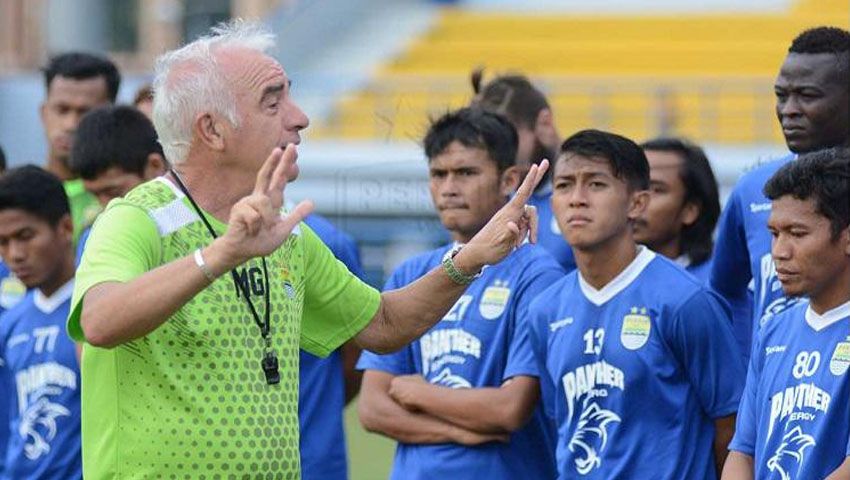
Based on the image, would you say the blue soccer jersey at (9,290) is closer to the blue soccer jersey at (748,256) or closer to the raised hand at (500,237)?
the blue soccer jersey at (748,256)

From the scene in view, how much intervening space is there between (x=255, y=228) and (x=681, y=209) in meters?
3.49

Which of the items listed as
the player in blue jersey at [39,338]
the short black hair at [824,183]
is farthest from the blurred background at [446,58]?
the short black hair at [824,183]

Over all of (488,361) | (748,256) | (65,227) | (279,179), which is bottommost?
(488,361)

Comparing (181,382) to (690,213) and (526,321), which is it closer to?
(526,321)

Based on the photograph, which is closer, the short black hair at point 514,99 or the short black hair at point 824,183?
the short black hair at point 824,183

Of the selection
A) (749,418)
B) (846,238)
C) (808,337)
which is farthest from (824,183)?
(749,418)

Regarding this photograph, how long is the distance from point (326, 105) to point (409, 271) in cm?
1440

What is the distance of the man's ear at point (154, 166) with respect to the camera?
750cm

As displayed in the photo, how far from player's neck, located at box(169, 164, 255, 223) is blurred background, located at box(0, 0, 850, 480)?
8.25m

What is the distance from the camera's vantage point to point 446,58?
925 inches

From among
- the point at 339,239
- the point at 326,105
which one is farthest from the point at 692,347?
the point at 326,105

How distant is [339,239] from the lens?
7.25m

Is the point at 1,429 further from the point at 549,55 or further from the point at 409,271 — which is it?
the point at 549,55

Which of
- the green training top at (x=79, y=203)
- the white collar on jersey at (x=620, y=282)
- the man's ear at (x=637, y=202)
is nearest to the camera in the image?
the white collar on jersey at (x=620, y=282)
